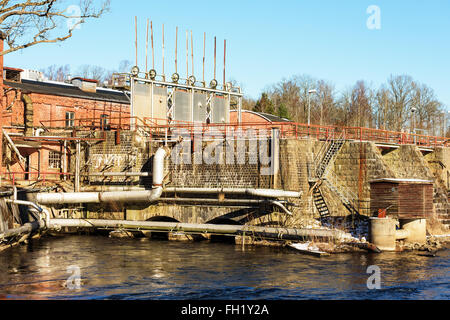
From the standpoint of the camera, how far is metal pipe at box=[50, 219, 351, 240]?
2711 cm

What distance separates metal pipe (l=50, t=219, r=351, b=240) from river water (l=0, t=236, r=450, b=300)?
0.91 m

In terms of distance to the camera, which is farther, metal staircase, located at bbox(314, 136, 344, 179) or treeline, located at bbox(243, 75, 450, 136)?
treeline, located at bbox(243, 75, 450, 136)

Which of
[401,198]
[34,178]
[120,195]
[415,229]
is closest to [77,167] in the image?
[34,178]

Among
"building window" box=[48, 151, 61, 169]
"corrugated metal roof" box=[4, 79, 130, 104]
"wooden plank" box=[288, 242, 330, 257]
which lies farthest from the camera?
"corrugated metal roof" box=[4, 79, 130, 104]

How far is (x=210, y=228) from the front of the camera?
29.4m

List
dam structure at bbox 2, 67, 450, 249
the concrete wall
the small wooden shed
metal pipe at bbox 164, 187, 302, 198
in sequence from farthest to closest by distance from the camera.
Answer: the concrete wall, dam structure at bbox 2, 67, 450, 249, metal pipe at bbox 164, 187, 302, 198, the small wooden shed

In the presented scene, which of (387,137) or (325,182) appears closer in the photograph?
(325,182)

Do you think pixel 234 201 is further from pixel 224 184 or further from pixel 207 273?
pixel 207 273

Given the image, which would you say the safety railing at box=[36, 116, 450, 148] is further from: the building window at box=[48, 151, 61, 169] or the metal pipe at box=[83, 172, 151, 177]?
the metal pipe at box=[83, 172, 151, 177]

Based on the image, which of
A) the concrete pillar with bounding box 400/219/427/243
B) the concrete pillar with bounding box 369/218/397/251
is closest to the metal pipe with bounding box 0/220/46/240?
the concrete pillar with bounding box 369/218/397/251

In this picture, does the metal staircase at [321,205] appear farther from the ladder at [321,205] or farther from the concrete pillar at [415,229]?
the concrete pillar at [415,229]

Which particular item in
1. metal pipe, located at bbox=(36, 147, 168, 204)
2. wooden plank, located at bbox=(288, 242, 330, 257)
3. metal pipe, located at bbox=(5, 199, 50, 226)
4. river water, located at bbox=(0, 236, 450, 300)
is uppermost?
metal pipe, located at bbox=(36, 147, 168, 204)

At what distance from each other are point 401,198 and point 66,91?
97.8 ft
